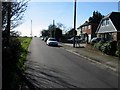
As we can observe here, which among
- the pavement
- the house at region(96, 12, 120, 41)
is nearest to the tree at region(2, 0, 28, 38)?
the pavement

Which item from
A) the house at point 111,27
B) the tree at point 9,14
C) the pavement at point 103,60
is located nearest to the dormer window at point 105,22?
the house at point 111,27

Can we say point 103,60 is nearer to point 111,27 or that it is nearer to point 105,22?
point 111,27

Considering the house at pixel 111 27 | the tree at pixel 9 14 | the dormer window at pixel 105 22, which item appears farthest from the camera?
the dormer window at pixel 105 22

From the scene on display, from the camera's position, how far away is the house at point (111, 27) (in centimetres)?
4820

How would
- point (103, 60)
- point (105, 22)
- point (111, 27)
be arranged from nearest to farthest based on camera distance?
point (103, 60) → point (111, 27) → point (105, 22)

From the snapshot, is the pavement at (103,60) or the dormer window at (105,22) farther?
the dormer window at (105,22)

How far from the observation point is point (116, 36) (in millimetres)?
47656

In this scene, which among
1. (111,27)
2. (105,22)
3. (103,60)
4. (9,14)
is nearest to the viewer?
(9,14)

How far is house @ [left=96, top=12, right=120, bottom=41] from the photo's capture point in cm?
4820

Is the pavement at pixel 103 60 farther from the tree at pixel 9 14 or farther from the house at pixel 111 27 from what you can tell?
the house at pixel 111 27

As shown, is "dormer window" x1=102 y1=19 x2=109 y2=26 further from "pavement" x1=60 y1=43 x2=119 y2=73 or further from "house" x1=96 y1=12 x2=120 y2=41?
"pavement" x1=60 y1=43 x2=119 y2=73

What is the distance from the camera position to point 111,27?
167 ft

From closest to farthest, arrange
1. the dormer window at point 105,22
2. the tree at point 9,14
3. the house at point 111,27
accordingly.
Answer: the tree at point 9,14 → the house at point 111,27 → the dormer window at point 105,22

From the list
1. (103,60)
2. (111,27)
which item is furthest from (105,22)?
(103,60)
